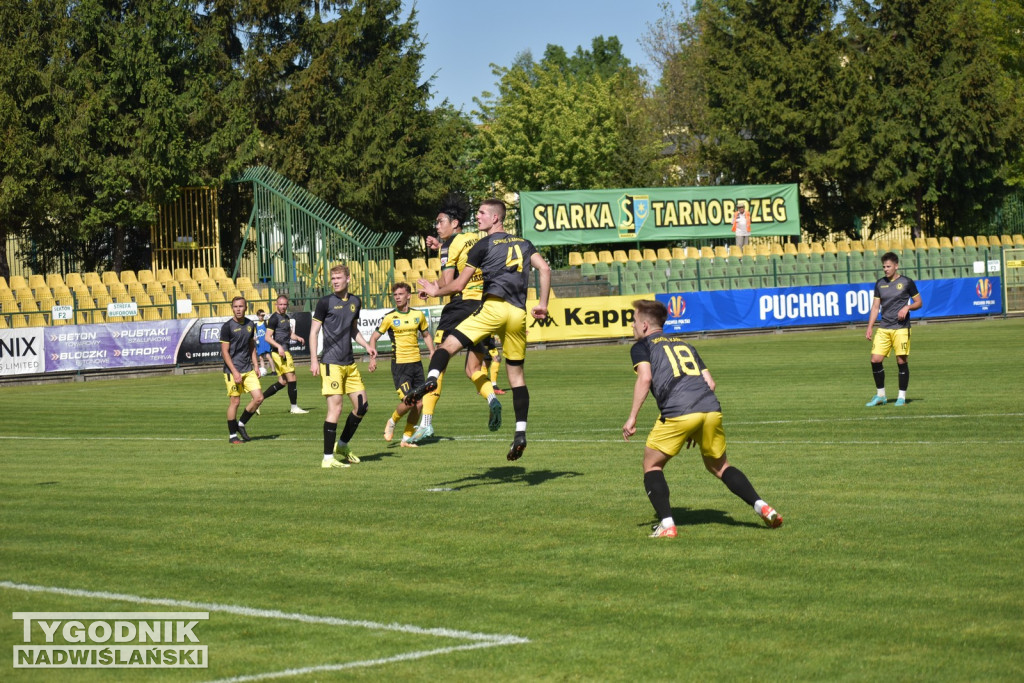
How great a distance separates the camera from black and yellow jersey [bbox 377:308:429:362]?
1697 cm

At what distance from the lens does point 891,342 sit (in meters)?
18.9

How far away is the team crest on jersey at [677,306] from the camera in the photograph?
40688 mm

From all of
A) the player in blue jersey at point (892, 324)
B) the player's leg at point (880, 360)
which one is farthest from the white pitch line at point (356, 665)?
the player in blue jersey at point (892, 324)

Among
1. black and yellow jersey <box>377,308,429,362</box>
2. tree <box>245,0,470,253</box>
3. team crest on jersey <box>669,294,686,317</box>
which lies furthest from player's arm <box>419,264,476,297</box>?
tree <box>245,0,470,253</box>

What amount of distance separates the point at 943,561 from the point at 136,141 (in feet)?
127

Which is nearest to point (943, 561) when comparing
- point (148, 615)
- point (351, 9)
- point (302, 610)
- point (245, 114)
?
point (302, 610)

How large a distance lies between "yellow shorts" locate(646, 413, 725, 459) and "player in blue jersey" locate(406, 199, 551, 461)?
2.43 m

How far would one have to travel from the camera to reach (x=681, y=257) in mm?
49375

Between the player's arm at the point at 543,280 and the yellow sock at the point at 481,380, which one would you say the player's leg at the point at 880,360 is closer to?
the yellow sock at the point at 481,380

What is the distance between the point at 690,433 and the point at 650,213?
39.8 metres

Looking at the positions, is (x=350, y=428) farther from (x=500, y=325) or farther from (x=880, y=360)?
(x=880, y=360)

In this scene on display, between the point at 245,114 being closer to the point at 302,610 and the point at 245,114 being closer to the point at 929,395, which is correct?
the point at 929,395

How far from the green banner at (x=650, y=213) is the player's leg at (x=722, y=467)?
1467 inches

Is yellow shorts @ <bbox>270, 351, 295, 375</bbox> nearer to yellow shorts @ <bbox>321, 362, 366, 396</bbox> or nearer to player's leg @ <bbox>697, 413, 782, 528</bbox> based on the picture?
yellow shorts @ <bbox>321, 362, 366, 396</bbox>
